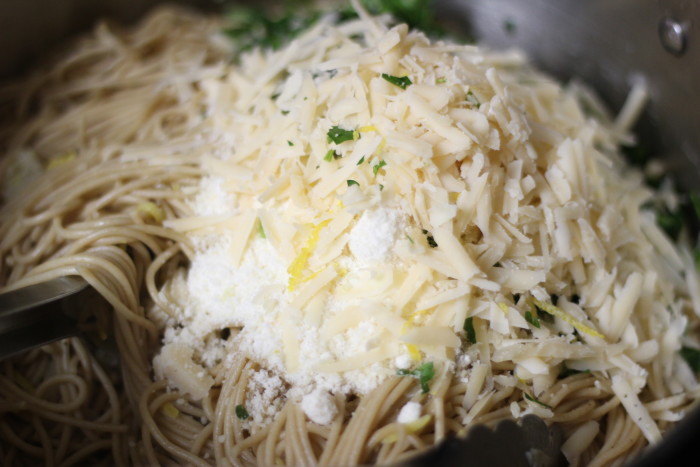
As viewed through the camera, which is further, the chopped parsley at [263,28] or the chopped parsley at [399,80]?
the chopped parsley at [263,28]

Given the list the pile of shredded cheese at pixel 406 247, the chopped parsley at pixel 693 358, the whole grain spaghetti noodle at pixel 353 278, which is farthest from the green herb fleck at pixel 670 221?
the chopped parsley at pixel 693 358

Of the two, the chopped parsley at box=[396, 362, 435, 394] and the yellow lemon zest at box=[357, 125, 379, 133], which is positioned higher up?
the yellow lemon zest at box=[357, 125, 379, 133]

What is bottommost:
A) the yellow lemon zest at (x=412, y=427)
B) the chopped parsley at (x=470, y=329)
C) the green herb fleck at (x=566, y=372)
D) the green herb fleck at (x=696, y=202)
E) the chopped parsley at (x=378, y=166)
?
the green herb fleck at (x=566, y=372)

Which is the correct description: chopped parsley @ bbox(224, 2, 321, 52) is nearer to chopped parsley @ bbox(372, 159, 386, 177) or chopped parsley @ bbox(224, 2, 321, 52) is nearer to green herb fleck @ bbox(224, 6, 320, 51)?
green herb fleck @ bbox(224, 6, 320, 51)

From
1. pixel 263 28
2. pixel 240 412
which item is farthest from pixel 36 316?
pixel 263 28

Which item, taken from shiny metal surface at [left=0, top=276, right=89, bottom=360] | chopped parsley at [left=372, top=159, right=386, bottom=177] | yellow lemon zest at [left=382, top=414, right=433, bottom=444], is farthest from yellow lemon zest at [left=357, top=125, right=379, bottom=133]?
shiny metal surface at [left=0, top=276, right=89, bottom=360]

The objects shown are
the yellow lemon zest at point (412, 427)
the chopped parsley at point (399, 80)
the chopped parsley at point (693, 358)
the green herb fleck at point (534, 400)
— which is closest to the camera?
the yellow lemon zest at point (412, 427)

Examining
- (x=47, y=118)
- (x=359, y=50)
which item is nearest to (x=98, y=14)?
(x=47, y=118)

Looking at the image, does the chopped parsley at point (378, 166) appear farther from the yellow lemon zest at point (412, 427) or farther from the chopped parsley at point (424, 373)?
the yellow lemon zest at point (412, 427)
